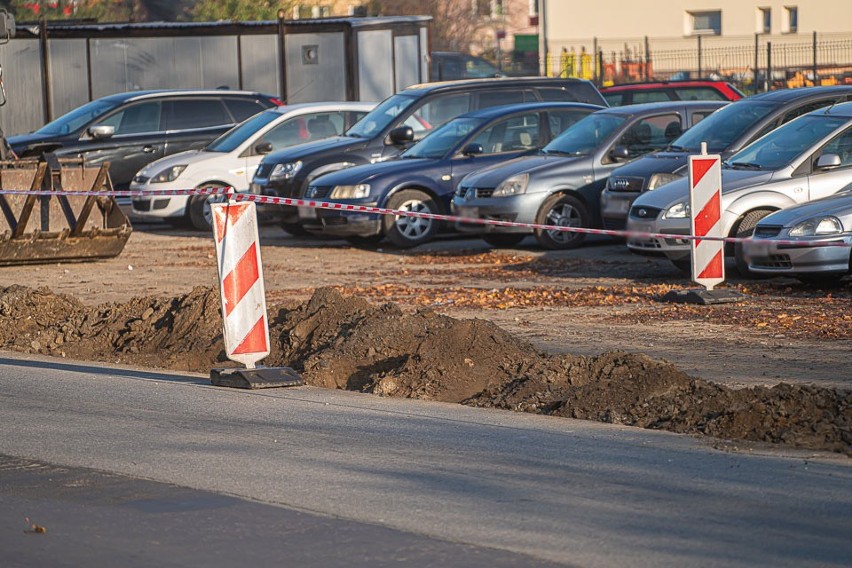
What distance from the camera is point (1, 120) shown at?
2875 centimetres

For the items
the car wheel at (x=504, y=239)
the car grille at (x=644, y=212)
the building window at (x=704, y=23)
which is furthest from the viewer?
the building window at (x=704, y=23)

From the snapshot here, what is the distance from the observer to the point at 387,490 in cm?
650

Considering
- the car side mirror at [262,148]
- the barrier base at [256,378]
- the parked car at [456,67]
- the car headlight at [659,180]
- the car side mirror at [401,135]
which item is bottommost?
the barrier base at [256,378]

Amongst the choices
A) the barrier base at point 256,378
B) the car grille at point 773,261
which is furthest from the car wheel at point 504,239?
the barrier base at point 256,378

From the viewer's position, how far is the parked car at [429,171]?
18047mm

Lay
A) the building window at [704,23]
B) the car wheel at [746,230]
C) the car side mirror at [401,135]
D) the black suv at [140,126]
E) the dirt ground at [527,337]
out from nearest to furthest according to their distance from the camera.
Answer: the dirt ground at [527,337] → the car wheel at [746,230] → the car side mirror at [401,135] → the black suv at [140,126] → the building window at [704,23]

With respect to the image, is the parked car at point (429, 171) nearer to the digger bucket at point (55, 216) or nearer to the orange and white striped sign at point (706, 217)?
the digger bucket at point (55, 216)

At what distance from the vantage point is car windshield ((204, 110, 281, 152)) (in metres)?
21.5

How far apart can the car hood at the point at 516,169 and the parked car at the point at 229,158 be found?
4612mm

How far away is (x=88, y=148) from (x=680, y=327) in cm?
1361

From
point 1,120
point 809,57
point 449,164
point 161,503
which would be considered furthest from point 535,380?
point 809,57

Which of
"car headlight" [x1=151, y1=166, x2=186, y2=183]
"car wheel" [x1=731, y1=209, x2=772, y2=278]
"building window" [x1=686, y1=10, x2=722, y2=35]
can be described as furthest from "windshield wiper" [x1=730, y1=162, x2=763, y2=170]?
"building window" [x1=686, y1=10, x2=722, y2=35]

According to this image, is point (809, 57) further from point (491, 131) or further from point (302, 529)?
point (302, 529)

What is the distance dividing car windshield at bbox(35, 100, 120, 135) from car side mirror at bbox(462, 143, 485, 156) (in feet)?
22.8
